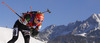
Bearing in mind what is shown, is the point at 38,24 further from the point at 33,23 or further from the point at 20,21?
the point at 20,21

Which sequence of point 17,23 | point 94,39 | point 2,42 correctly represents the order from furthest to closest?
point 94,39 < point 2,42 < point 17,23

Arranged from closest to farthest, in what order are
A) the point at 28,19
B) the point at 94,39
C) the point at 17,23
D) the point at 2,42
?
the point at 28,19 → the point at 17,23 → the point at 2,42 → the point at 94,39

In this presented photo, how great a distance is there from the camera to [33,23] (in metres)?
5.39

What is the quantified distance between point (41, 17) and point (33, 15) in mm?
294

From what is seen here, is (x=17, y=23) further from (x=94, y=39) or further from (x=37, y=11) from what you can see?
(x=94, y=39)

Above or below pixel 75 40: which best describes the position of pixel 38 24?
below

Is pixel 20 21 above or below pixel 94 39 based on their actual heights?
below

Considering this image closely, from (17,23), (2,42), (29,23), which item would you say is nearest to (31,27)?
(29,23)

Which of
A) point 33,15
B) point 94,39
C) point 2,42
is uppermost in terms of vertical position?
point 94,39

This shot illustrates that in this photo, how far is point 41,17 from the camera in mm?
5480

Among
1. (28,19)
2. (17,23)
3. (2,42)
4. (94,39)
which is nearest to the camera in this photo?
(28,19)

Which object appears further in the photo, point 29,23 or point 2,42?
point 2,42

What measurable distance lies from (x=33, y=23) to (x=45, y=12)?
0.56m

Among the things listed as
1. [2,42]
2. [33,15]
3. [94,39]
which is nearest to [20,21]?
[33,15]
